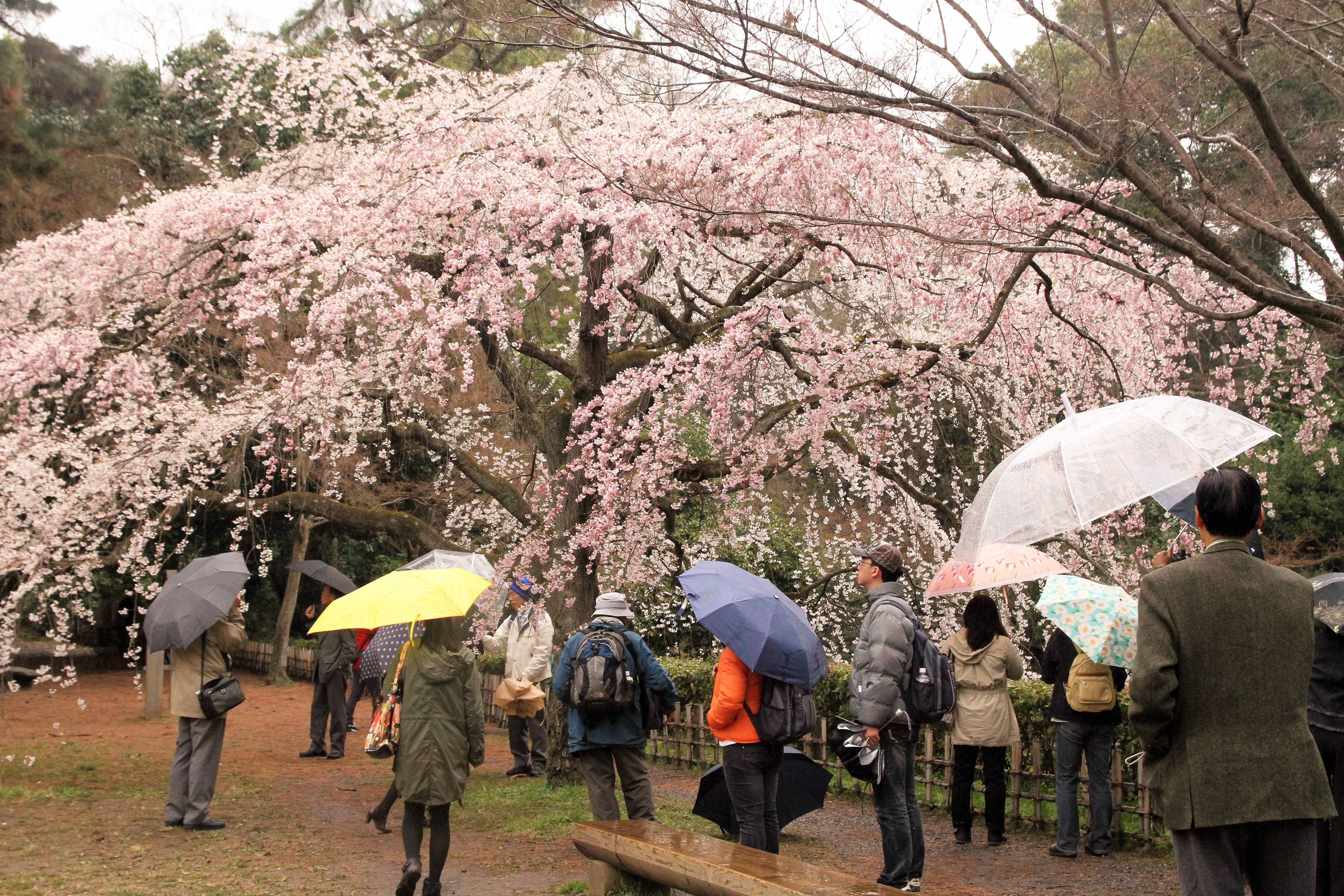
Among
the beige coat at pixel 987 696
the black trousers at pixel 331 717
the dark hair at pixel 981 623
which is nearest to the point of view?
the beige coat at pixel 987 696

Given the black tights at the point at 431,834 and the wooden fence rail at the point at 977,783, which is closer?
the black tights at the point at 431,834

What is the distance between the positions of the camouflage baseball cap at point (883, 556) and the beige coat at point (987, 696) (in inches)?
65.6

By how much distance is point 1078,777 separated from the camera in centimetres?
577

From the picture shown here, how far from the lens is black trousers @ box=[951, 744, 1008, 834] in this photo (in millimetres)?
6086

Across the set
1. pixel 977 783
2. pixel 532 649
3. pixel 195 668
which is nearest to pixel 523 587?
pixel 532 649

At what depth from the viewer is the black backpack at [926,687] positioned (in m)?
4.79

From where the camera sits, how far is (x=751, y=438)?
764 cm

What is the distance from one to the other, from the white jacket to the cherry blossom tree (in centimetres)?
35

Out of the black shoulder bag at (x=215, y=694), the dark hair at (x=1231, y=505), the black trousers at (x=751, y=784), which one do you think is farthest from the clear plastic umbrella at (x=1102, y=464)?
the black shoulder bag at (x=215, y=694)

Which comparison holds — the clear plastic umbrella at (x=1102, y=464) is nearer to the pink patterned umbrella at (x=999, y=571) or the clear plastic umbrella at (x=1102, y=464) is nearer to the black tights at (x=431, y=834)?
the pink patterned umbrella at (x=999, y=571)

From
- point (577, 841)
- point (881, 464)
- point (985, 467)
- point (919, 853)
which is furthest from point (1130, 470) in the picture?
point (985, 467)

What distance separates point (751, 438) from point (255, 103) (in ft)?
22.7

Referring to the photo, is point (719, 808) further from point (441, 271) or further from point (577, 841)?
point (441, 271)

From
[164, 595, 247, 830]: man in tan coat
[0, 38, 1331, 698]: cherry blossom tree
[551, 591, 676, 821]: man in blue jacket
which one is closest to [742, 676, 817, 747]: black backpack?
[551, 591, 676, 821]: man in blue jacket
